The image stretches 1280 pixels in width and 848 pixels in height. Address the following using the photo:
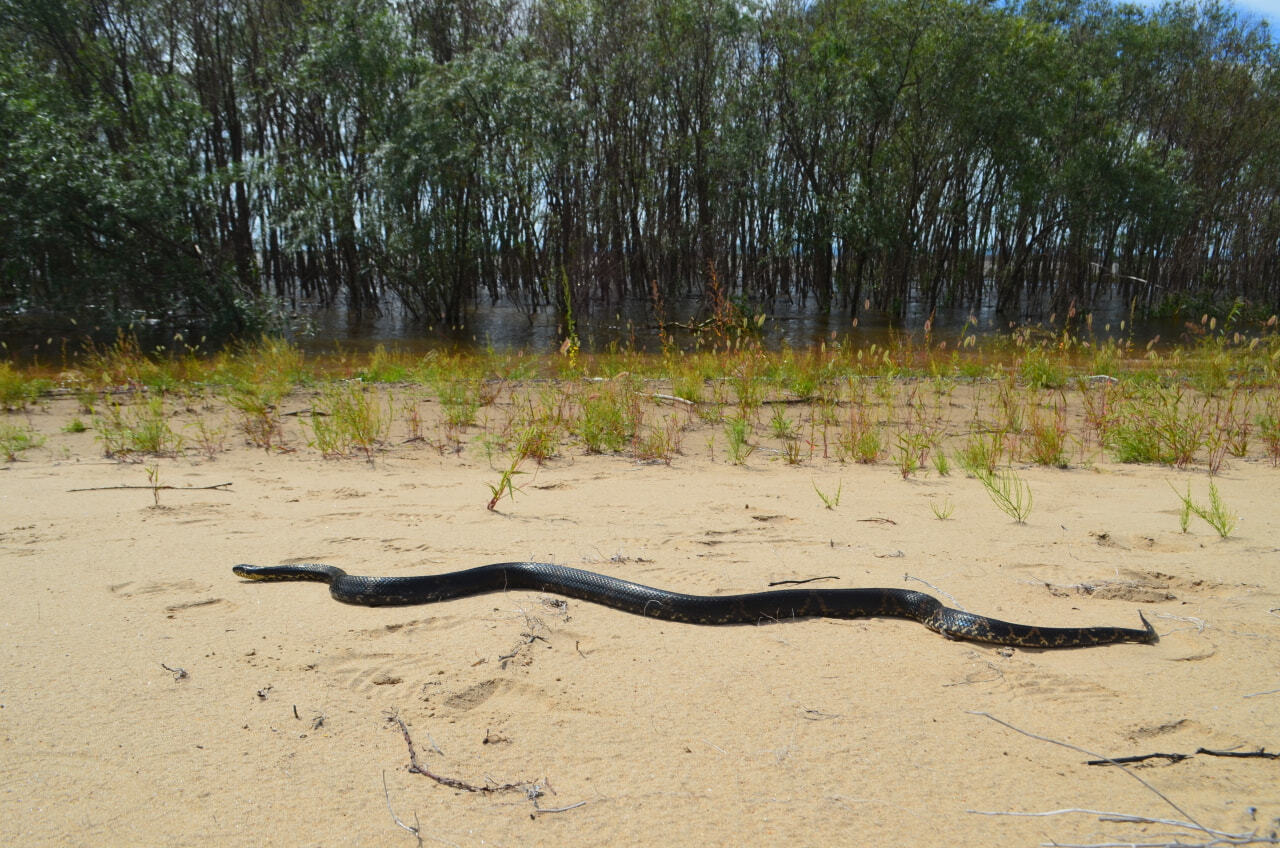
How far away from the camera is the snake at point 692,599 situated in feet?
9.93

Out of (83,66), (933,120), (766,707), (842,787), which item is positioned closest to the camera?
(842,787)

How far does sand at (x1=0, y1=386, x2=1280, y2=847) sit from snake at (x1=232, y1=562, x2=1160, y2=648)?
0.08m

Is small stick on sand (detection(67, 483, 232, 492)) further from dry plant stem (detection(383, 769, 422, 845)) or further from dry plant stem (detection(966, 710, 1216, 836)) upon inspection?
dry plant stem (detection(966, 710, 1216, 836))

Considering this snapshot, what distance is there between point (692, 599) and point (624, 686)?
71cm

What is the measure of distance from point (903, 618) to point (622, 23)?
22239 mm

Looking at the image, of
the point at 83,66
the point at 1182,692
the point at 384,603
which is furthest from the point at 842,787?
the point at 83,66

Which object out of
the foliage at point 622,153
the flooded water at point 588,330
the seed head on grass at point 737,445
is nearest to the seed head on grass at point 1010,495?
the seed head on grass at point 737,445

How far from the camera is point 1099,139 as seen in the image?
22.8 metres

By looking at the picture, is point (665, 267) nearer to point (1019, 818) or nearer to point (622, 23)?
point (622, 23)

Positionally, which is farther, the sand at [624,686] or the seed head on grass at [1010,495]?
the seed head on grass at [1010,495]

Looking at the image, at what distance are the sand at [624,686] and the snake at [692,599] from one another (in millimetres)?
79

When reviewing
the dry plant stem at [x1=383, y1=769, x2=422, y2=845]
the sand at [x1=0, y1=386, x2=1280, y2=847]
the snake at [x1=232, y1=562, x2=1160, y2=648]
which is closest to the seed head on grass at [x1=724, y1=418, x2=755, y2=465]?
the sand at [x1=0, y1=386, x2=1280, y2=847]

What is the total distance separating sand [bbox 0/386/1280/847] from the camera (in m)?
2.03

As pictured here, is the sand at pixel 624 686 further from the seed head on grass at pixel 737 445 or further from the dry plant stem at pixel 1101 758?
the seed head on grass at pixel 737 445
